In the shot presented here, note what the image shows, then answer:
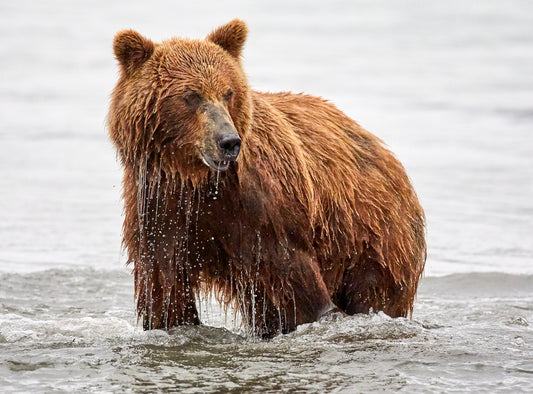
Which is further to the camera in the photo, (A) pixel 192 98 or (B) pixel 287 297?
(B) pixel 287 297

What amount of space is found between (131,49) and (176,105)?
19.0 inches

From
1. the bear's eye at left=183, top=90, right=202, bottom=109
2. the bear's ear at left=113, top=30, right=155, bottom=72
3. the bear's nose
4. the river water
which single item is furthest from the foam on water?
the bear's ear at left=113, top=30, right=155, bottom=72

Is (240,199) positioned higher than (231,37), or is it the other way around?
(231,37)

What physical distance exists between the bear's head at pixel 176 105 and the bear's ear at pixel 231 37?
0.50 ft

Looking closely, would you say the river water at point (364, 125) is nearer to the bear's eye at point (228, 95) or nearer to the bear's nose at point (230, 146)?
the bear's nose at point (230, 146)

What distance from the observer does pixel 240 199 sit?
5.95 meters

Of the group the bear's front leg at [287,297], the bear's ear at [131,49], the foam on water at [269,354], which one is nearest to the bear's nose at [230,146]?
the bear's ear at [131,49]

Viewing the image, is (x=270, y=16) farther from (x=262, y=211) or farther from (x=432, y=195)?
(x=262, y=211)

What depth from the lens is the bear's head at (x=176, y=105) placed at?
5.65m

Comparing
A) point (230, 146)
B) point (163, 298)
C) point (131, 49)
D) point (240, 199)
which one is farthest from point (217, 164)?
point (163, 298)

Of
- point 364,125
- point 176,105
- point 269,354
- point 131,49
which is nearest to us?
point 176,105

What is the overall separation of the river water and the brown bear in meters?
0.27

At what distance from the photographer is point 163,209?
5.99 m

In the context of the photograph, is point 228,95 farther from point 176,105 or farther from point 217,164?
point 217,164
